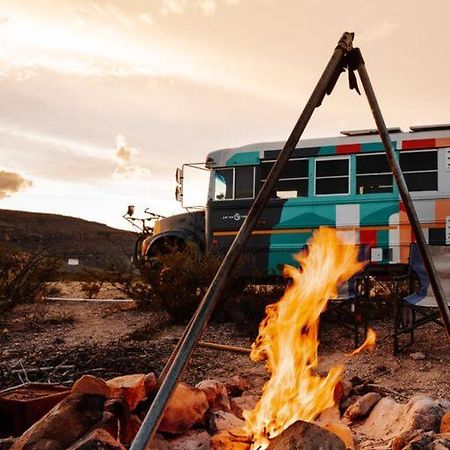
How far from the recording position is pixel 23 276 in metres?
9.06

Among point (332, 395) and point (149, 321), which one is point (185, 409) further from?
point (149, 321)

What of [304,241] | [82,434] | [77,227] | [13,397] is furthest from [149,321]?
[77,227]

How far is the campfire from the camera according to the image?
2.47 meters

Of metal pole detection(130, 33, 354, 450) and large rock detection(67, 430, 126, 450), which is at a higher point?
metal pole detection(130, 33, 354, 450)

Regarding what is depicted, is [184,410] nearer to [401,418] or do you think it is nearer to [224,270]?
[224,270]

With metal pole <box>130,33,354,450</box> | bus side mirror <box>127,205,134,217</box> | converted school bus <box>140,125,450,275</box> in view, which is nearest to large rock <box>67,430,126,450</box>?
metal pole <box>130,33,354,450</box>

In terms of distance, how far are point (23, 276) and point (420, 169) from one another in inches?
253

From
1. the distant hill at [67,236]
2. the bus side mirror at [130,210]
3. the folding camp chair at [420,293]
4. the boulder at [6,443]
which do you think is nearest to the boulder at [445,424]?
the boulder at [6,443]

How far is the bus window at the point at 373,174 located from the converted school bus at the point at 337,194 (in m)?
0.02

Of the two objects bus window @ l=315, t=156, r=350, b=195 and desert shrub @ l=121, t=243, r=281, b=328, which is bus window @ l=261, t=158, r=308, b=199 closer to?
bus window @ l=315, t=156, r=350, b=195

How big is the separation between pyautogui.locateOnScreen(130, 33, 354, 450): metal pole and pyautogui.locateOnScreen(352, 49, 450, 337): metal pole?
0.13 metres

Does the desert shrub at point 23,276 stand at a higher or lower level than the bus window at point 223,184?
lower

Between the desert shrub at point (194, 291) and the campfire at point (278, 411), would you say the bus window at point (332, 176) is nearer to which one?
the desert shrub at point (194, 291)

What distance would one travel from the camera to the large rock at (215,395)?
335 cm
